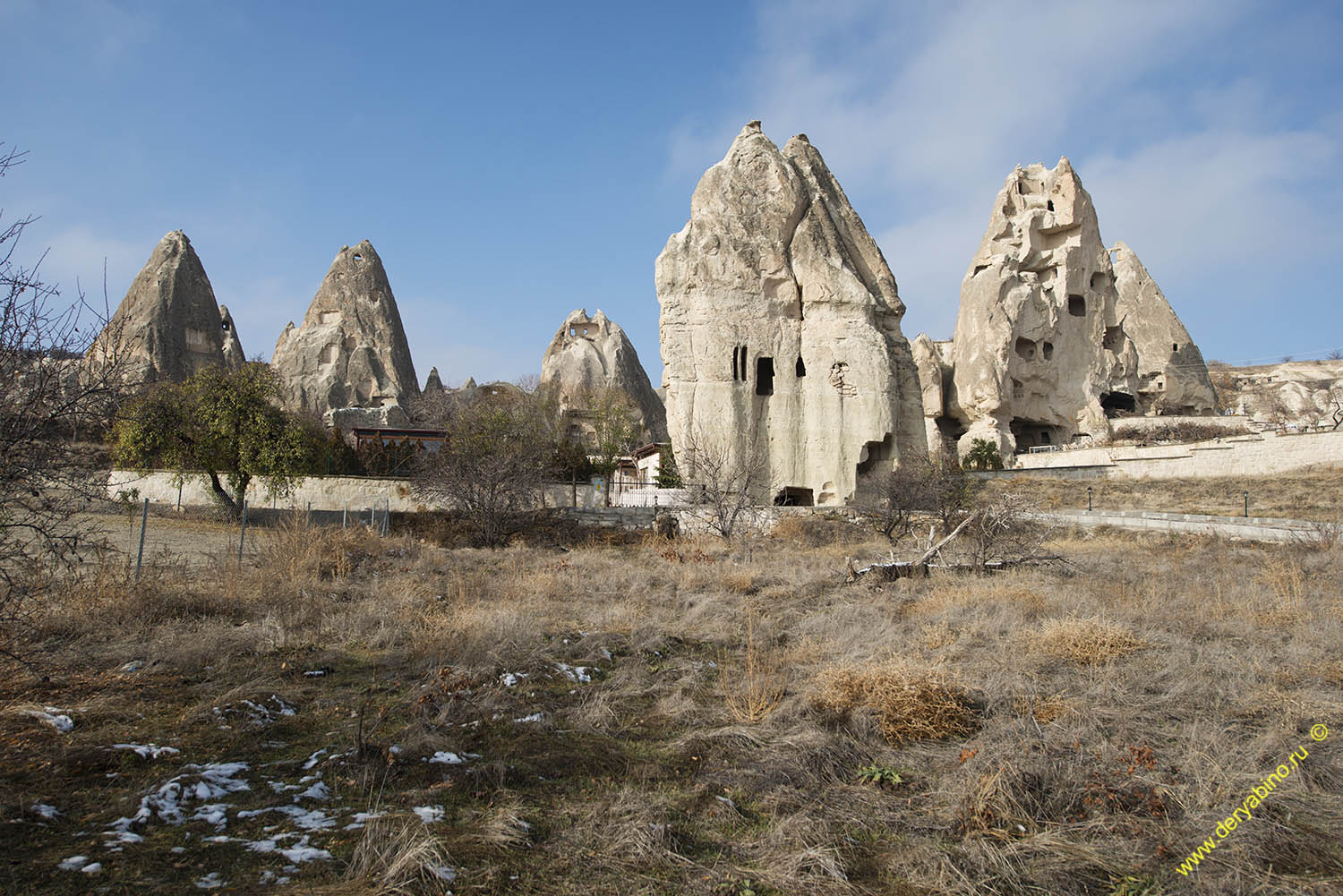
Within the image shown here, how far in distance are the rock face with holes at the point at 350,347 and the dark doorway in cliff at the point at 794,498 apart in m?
29.8

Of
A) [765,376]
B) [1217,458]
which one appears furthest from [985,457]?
[765,376]

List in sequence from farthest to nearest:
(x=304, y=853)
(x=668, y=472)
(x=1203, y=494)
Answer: (x=668, y=472) → (x=1203, y=494) → (x=304, y=853)

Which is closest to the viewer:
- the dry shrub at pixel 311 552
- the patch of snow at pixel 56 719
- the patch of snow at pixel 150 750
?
the patch of snow at pixel 150 750

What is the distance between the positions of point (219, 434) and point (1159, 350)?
5321cm

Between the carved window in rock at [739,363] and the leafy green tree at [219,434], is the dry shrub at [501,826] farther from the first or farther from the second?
the carved window in rock at [739,363]

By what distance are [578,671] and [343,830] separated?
11.0 feet

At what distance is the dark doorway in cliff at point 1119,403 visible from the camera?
4230 cm

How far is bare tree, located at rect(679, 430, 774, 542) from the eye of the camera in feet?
64.5

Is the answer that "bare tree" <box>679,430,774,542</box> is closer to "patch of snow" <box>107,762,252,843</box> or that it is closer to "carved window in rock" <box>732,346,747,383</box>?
"carved window in rock" <box>732,346,747,383</box>

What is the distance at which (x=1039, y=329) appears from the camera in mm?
38531

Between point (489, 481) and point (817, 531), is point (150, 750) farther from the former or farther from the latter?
point (817, 531)

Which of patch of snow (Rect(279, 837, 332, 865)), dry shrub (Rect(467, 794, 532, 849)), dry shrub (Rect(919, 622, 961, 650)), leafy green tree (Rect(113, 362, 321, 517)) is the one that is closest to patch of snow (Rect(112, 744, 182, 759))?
patch of snow (Rect(279, 837, 332, 865))

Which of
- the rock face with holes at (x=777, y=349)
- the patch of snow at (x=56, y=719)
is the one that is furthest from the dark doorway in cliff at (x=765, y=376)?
the patch of snow at (x=56, y=719)

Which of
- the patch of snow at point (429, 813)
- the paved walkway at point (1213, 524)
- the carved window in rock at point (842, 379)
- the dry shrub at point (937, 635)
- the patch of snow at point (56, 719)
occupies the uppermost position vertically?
the carved window in rock at point (842, 379)
